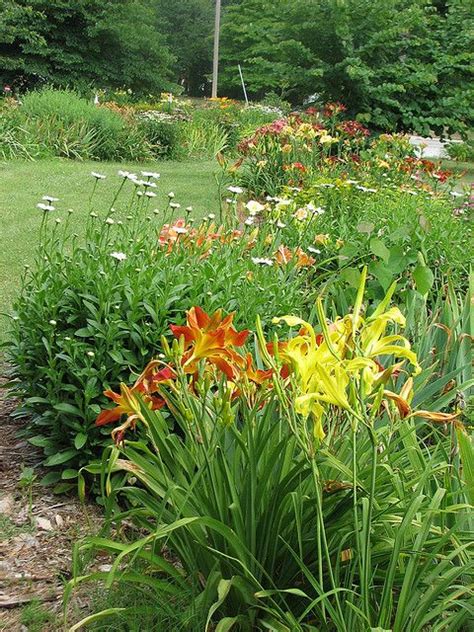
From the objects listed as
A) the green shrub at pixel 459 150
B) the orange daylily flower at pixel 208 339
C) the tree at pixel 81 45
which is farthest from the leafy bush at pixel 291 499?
the tree at pixel 81 45

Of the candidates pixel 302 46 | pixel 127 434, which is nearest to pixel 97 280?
pixel 127 434

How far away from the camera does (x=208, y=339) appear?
1756mm

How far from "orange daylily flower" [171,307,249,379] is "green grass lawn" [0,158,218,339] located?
2.80 metres

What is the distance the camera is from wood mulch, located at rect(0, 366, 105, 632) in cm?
226

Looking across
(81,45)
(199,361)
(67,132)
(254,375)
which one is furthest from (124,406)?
(81,45)

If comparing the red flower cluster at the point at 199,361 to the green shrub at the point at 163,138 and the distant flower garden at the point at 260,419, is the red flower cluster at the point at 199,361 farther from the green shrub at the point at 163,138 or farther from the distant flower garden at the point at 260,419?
the green shrub at the point at 163,138

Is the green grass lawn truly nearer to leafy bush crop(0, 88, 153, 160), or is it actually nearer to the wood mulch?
leafy bush crop(0, 88, 153, 160)

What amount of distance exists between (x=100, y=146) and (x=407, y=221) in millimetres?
9262

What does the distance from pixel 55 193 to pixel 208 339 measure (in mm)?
8104

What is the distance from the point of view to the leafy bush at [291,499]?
170 cm

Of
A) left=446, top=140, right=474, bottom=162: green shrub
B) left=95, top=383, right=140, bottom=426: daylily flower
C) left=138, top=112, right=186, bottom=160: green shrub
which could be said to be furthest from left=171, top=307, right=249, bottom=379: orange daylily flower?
left=138, top=112, right=186, bottom=160: green shrub

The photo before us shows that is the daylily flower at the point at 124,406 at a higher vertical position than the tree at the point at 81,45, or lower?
lower

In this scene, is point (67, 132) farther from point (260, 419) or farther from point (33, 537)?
point (260, 419)

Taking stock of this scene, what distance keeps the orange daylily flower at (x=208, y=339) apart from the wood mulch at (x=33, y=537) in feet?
2.64
